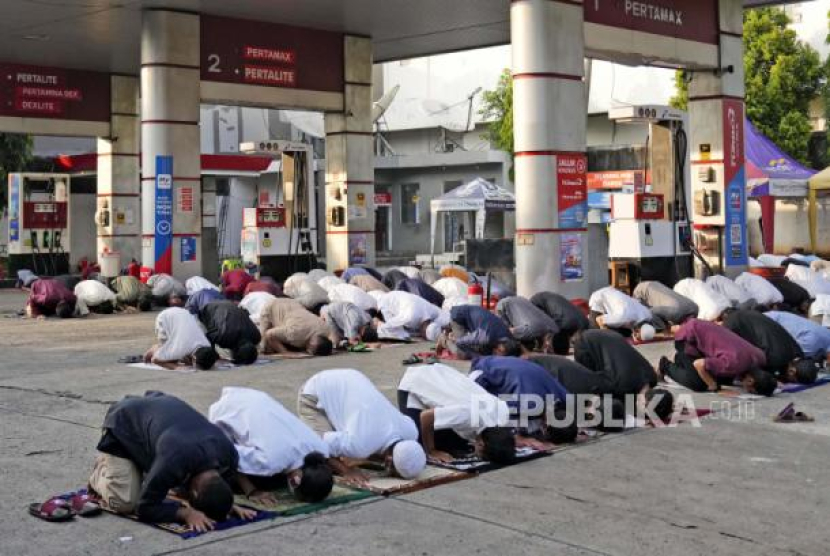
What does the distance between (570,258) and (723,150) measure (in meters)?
4.96

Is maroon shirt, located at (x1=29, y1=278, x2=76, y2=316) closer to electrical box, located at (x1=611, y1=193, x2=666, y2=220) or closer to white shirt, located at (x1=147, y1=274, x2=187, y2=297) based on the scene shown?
white shirt, located at (x1=147, y1=274, x2=187, y2=297)

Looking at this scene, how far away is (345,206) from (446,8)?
4671 millimetres

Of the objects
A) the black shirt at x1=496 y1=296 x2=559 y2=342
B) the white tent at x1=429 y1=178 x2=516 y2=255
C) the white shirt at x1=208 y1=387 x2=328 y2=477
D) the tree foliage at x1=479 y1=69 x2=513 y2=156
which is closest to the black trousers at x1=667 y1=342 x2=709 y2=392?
the black shirt at x1=496 y1=296 x2=559 y2=342

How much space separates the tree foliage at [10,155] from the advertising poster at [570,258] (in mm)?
21168

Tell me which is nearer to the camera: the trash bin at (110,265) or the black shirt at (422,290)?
the black shirt at (422,290)

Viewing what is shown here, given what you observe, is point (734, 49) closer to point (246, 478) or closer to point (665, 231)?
point (665, 231)

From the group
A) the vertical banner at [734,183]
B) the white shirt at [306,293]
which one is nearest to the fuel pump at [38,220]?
the white shirt at [306,293]

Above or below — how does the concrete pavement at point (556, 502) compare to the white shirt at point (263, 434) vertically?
below

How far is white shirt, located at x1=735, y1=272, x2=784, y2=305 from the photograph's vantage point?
1609cm

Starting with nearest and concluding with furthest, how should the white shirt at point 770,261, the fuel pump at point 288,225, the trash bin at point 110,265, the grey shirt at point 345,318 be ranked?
Result: the grey shirt at point 345,318
the white shirt at point 770,261
the fuel pump at point 288,225
the trash bin at point 110,265

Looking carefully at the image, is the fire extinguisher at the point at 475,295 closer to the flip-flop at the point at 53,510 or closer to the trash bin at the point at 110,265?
the flip-flop at the point at 53,510

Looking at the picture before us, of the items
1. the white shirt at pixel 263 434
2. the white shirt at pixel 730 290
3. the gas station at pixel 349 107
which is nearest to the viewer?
the white shirt at pixel 263 434

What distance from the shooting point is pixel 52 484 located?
6.94 metres

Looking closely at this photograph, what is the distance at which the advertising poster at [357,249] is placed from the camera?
2348cm
